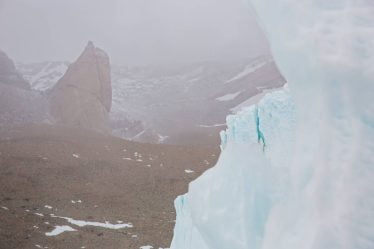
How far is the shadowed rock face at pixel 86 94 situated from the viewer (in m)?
71.2

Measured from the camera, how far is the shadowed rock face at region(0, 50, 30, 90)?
→ 88562mm

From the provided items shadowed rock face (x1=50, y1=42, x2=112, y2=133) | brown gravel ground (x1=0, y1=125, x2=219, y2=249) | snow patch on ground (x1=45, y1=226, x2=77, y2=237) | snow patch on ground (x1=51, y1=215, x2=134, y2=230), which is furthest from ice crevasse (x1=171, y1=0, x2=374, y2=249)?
shadowed rock face (x1=50, y1=42, x2=112, y2=133)

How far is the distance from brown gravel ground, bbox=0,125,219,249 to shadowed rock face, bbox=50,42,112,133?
17.3 metres

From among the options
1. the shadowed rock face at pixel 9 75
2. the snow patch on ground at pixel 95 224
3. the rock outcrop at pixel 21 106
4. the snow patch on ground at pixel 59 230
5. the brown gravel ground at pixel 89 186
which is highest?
the shadowed rock face at pixel 9 75

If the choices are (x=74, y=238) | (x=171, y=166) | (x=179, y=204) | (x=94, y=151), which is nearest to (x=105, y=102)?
(x=94, y=151)

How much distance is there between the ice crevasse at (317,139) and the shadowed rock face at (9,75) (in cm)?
8981

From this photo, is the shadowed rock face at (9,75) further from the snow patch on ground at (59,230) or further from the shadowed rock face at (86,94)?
the snow patch on ground at (59,230)

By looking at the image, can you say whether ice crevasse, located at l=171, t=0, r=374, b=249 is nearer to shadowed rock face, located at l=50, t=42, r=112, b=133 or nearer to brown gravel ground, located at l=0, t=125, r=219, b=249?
brown gravel ground, located at l=0, t=125, r=219, b=249

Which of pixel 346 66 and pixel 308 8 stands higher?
pixel 308 8

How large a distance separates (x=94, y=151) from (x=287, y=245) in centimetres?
4352

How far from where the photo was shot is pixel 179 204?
10438 mm

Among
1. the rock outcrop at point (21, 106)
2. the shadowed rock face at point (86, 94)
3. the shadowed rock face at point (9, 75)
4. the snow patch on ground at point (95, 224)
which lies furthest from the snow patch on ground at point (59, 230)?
the shadowed rock face at point (9, 75)

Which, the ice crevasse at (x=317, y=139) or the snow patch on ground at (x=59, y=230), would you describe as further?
the snow patch on ground at (x=59, y=230)

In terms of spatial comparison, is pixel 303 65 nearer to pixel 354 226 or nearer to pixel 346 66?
pixel 346 66
